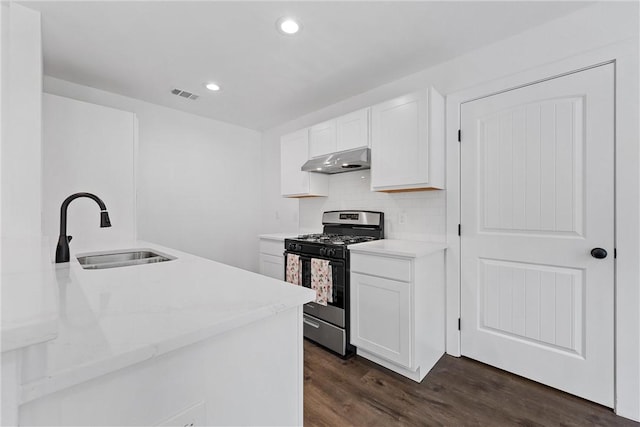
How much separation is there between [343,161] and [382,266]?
106 centimetres

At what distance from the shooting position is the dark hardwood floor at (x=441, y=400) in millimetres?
1665

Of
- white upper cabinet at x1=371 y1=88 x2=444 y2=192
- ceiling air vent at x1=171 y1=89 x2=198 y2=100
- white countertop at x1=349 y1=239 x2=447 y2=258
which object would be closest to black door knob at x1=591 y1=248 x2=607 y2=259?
white countertop at x1=349 y1=239 x2=447 y2=258

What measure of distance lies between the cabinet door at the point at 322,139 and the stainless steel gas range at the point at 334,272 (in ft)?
2.34

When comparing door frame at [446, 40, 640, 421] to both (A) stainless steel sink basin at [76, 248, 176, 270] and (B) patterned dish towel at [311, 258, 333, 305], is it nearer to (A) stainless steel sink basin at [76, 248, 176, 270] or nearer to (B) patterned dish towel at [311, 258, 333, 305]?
(B) patterned dish towel at [311, 258, 333, 305]

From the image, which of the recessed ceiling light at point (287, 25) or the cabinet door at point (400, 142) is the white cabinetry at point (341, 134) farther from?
the recessed ceiling light at point (287, 25)

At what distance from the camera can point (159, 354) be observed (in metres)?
0.62

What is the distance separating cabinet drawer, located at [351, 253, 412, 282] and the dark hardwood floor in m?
0.73

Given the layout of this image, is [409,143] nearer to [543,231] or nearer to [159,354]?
[543,231]

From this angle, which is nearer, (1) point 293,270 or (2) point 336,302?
(2) point 336,302

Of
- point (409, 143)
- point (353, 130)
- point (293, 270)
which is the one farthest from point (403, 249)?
point (353, 130)

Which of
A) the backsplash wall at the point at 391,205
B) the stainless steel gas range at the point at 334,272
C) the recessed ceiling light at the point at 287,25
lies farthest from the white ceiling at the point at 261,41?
the stainless steel gas range at the point at 334,272

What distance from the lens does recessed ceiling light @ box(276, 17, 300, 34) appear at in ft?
6.26
